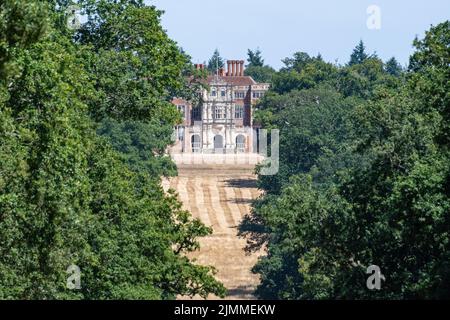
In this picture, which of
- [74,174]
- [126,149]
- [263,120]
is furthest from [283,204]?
[263,120]

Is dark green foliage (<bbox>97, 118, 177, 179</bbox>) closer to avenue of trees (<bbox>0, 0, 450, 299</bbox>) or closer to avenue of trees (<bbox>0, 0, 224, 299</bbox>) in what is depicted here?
avenue of trees (<bbox>0, 0, 450, 299</bbox>)

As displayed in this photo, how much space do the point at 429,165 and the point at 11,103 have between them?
1297 cm

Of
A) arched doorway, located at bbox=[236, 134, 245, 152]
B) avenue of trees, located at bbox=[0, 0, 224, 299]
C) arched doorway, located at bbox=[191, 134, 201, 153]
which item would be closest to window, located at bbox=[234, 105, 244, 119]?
arched doorway, located at bbox=[236, 134, 245, 152]

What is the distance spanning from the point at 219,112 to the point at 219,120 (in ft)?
4.43

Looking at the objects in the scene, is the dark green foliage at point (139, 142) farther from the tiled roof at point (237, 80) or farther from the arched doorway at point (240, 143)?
the tiled roof at point (237, 80)

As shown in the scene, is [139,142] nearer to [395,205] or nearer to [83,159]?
[395,205]

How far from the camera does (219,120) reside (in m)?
181

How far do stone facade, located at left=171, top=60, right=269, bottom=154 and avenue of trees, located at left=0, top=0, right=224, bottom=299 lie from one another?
10750cm

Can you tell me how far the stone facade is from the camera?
585 ft

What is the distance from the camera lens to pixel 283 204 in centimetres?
6281

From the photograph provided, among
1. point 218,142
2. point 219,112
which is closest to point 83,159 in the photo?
point 218,142

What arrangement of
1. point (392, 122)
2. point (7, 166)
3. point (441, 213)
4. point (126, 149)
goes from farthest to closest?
1. point (126, 149)
2. point (392, 122)
3. point (441, 213)
4. point (7, 166)

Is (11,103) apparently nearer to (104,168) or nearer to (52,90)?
(52,90)

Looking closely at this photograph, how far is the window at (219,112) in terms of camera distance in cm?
18188
